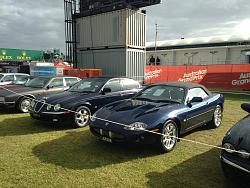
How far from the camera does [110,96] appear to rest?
7973mm

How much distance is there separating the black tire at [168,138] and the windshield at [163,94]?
747 millimetres

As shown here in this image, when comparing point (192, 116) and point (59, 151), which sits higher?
point (192, 116)

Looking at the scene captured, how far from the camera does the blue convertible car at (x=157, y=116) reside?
16.5 feet

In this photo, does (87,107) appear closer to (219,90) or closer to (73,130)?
(73,130)

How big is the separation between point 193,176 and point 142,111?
5.34 feet

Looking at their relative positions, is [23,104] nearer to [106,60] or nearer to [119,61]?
[119,61]

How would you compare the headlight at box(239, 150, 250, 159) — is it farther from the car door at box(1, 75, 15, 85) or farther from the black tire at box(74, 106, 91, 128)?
the car door at box(1, 75, 15, 85)

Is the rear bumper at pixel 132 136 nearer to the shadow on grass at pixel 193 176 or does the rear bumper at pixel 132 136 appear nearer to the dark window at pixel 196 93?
the shadow on grass at pixel 193 176

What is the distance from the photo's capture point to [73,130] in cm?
703

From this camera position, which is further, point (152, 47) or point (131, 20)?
point (152, 47)

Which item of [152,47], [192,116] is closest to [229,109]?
[192,116]

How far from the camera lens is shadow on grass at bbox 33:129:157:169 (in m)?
4.75

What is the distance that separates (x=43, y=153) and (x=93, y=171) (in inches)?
51.7

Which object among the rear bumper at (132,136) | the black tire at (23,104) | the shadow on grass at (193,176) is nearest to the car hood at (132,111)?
the rear bumper at (132,136)
